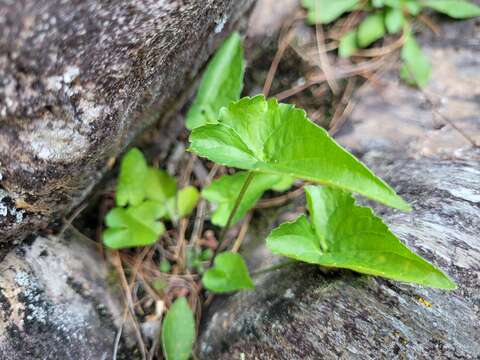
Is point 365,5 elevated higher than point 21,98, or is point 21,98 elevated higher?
point 21,98

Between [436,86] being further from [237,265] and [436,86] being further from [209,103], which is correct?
[237,265]

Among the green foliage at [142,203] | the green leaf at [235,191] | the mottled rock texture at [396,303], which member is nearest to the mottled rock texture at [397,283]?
the mottled rock texture at [396,303]

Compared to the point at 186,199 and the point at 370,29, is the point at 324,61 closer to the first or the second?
the point at 370,29

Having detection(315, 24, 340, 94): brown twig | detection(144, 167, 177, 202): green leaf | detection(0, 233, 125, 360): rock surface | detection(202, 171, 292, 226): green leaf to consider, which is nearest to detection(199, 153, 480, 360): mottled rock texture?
detection(202, 171, 292, 226): green leaf

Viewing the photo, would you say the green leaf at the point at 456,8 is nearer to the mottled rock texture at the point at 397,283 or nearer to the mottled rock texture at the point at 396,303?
the mottled rock texture at the point at 397,283

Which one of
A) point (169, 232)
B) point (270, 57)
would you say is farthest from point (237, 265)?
point (270, 57)
